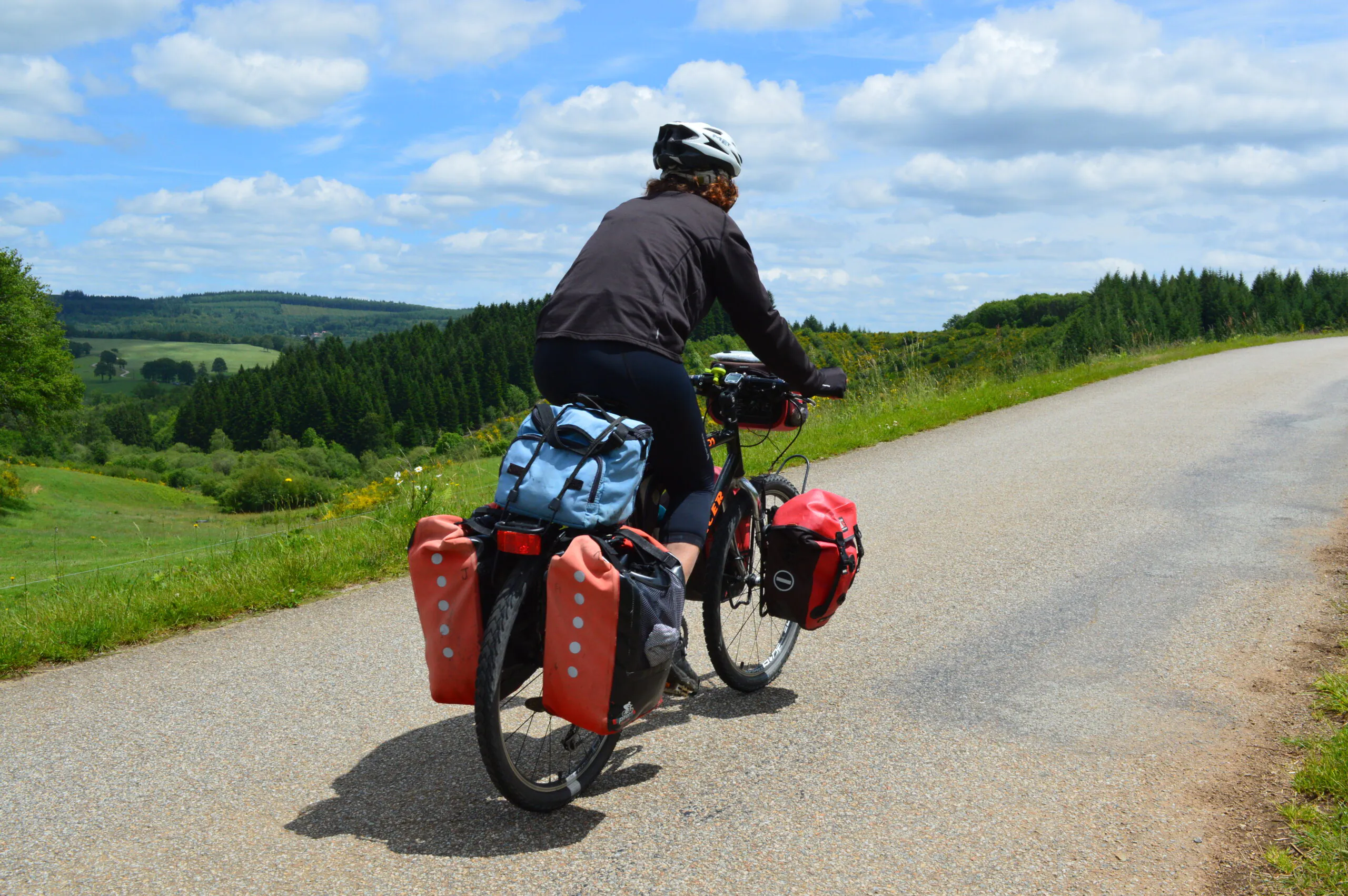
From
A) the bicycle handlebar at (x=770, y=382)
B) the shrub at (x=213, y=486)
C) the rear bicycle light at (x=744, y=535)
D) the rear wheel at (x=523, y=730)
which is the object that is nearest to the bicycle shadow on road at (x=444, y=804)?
the rear wheel at (x=523, y=730)

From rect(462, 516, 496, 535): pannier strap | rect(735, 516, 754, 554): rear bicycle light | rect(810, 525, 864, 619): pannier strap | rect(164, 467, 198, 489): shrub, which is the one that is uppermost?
rect(462, 516, 496, 535): pannier strap

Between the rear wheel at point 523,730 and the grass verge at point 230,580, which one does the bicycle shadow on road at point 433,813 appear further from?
the grass verge at point 230,580

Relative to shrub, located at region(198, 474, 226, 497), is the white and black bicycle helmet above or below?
above

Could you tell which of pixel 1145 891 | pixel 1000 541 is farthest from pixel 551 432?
pixel 1000 541

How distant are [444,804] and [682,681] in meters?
1.02

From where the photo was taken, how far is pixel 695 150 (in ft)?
11.8

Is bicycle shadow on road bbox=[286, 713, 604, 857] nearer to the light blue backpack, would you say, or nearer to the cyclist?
the cyclist

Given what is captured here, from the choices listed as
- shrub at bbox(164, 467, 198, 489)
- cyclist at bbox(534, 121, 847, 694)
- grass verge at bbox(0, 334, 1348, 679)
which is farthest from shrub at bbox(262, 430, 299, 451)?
cyclist at bbox(534, 121, 847, 694)

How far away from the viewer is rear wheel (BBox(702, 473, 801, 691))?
4.03 meters

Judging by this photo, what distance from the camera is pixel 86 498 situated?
74.2 m

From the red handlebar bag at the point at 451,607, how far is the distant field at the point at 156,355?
15761cm

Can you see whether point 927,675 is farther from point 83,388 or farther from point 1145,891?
point 83,388

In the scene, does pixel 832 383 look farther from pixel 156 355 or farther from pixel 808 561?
pixel 156 355

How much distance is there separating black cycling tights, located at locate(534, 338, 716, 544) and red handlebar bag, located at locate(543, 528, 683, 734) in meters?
0.42
